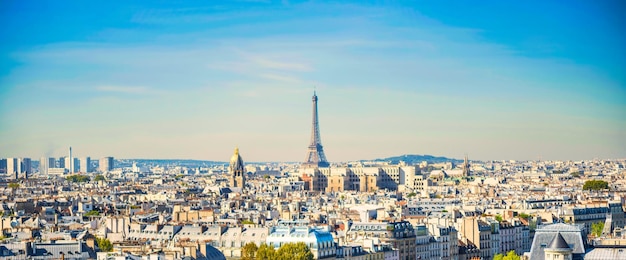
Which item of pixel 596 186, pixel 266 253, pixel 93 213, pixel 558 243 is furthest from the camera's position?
pixel 596 186

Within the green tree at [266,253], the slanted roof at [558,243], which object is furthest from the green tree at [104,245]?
the slanted roof at [558,243]

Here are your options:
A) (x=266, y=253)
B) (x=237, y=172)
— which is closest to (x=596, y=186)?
(x=237, y=172)

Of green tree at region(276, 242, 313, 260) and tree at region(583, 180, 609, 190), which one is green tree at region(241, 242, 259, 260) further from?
tree at region(583, 180, 609, 190)

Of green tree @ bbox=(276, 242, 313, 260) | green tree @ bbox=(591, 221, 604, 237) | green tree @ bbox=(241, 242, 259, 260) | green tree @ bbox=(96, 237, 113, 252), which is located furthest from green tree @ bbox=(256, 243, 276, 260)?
green tree @ bbox=(591, 221, 604, 237)

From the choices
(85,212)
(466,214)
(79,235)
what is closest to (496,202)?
(466,214)

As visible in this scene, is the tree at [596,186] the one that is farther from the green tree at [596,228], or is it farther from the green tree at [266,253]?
the green tree at [266,253]

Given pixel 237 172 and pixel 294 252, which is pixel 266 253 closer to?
pixel 294 252

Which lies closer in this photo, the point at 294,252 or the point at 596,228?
the point at 294,252

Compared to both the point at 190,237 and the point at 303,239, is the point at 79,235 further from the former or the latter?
the point at 303,239

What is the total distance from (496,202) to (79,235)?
4664 cm

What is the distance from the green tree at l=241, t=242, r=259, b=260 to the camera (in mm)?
60713

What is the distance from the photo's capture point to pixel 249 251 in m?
61.2

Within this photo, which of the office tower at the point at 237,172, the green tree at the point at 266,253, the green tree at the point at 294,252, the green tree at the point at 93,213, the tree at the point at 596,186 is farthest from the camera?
the office tower at the point at 237,172

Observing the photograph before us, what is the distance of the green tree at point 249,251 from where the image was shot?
60.7 metres
